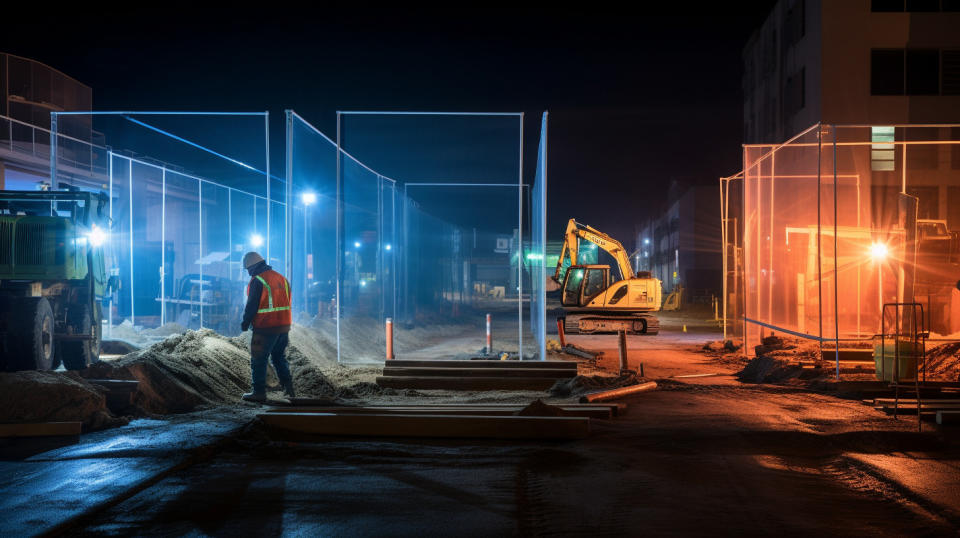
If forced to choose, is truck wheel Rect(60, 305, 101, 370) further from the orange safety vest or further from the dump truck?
the orange safety vest

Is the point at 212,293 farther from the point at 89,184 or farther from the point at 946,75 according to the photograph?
the point at 946,75

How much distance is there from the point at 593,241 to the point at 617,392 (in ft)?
33.8

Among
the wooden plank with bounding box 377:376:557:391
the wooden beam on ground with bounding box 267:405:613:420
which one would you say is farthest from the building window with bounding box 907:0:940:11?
the wooden beam on ground with bounding box 267:405:613:420

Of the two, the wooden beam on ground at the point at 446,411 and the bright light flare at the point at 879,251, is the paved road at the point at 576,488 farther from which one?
the bright light flare at the point at 879,251

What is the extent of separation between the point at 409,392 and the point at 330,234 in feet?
58.5

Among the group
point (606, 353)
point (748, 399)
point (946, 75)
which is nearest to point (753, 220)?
point (606, 353)

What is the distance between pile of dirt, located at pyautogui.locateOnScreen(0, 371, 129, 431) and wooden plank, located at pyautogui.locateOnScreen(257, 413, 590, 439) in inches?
68.2

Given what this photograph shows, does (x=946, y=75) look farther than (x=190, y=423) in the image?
Yes

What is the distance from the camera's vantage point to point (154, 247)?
63.4ft

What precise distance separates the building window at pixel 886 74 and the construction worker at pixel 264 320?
978 inches

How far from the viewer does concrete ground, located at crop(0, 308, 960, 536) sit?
14.9ft

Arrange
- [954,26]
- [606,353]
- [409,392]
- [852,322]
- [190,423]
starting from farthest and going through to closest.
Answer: [954,26]
[606,353]
[852,322]
[409,392]
[190,423]

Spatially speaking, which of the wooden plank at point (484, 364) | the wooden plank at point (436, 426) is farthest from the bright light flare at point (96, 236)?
the wooden plank at point (436, 426)

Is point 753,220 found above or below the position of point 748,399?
above
